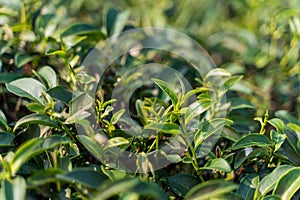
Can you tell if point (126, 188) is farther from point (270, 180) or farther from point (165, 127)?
point (270, 180)

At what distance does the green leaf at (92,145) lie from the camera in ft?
3.27

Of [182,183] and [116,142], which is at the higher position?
[116,142]

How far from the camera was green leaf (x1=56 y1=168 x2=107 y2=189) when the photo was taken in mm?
831

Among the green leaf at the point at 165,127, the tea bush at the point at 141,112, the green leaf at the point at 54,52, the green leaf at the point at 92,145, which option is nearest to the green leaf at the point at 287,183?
the tea bush at the point at 141,112

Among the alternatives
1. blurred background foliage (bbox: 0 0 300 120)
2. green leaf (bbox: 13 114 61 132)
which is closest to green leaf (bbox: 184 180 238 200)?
green leaf (bbox: 13 114 61 132)

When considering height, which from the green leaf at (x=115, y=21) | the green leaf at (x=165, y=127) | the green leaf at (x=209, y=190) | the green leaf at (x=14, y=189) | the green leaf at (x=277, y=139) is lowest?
the green leaf at (x=277, y=139)

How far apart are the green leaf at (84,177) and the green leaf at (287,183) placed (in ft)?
1.25

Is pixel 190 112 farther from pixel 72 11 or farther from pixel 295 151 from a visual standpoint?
pixel 72 11

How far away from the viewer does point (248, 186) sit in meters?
1.07

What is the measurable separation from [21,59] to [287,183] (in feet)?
2.64

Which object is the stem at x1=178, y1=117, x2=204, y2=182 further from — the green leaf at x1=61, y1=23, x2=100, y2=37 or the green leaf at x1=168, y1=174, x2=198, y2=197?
the green leaf at x1=61, y1=23, x2=100, y2=37

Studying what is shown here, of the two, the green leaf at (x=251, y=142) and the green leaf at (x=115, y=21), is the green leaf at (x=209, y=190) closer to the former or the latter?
the green leaf at (x=251, y=142)

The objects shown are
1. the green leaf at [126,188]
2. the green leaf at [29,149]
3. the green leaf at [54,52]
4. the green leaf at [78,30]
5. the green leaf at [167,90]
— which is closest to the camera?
the green leaf at [126,188]

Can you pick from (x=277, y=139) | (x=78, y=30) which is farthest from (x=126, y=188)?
(x=78, y=30)
